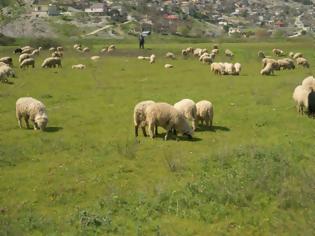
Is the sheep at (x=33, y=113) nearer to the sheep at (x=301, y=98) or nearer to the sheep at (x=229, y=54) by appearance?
the sheep at (x=301, y=98)

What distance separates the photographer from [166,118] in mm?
20234

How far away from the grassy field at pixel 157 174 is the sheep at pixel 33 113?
62cm

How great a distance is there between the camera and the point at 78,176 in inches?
641

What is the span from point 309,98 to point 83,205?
14.8 meters

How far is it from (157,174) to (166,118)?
4149 millimetres

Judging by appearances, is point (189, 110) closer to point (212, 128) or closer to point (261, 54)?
point (212, 128)

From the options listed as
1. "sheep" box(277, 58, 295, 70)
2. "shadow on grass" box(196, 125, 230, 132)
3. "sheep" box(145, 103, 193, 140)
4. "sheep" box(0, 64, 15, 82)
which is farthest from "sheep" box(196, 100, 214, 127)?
"sheep" box(277, 58, 295, 70)

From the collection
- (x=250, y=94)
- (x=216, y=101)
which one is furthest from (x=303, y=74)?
(x=216, y=101)

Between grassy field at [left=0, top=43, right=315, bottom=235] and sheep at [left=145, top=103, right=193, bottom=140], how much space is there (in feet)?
1.84

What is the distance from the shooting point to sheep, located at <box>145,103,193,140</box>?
2020 centimetres

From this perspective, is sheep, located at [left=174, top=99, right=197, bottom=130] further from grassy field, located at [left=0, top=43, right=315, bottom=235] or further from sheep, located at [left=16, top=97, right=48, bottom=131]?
sheep, located at [left=16, top=97, right=48, bottom=131]

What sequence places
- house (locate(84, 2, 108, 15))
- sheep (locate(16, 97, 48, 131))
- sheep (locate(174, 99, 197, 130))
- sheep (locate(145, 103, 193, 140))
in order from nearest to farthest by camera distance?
1. sheep (locate(145, 103, 193, 140))
2. sheep (locate(174, 99, 197, 130))
3. sheep (locate(16, 97, 48, 131))
4. house (locate(84, 2, 108, 15))

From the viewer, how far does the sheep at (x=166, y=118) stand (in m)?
20.2

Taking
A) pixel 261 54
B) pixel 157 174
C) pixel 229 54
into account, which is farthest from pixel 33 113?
pixel 261 54
